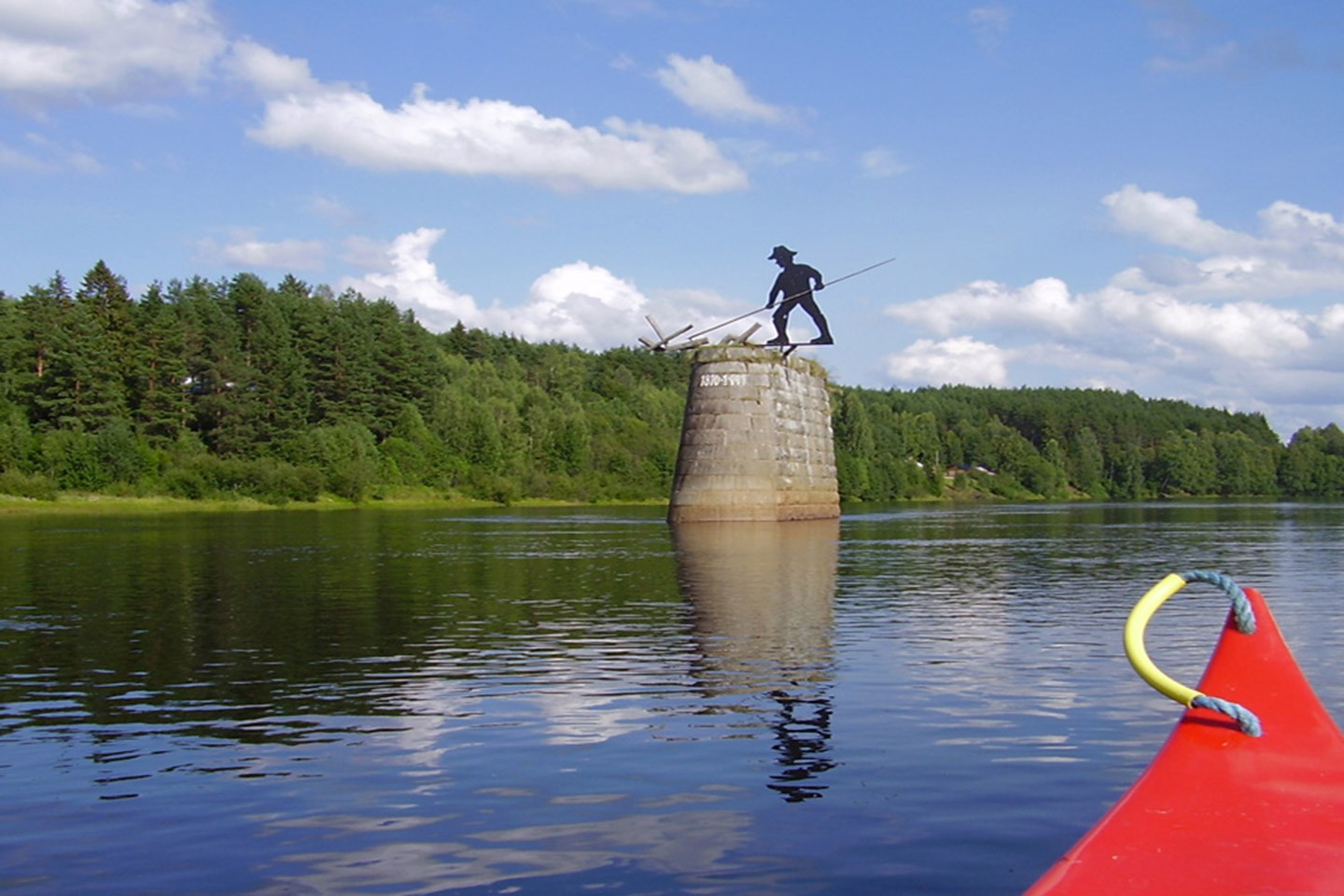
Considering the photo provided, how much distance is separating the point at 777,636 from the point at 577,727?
8.25m

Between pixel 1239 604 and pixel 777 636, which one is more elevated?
pixel 1239 604

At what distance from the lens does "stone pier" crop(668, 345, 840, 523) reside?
6644 cm

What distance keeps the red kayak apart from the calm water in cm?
155

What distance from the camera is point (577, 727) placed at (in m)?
14.4

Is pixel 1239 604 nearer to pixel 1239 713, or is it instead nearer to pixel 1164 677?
pixel 1239 713

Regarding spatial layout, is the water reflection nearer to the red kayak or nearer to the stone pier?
the red kayak

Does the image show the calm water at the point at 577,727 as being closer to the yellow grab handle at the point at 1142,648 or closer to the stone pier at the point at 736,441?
the yellow grab handle at the point at 1142,648

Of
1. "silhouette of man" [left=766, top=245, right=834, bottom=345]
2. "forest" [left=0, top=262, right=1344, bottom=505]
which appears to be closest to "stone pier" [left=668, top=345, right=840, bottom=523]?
"silhouette of man" [left=766, top=245, right=834, bottom=345]

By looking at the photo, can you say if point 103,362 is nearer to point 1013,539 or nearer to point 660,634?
point 1013,539

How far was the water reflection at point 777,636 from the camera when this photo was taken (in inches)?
521

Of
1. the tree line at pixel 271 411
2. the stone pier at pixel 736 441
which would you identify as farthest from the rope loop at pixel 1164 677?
the tree line at pixel 271 411

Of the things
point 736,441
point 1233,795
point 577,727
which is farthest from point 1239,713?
point 736,441

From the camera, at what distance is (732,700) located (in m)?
16.0

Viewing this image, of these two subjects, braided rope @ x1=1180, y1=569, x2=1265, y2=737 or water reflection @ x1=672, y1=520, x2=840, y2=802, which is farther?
water reflection @ x1=672, y1=520, x2=840, y2=802
